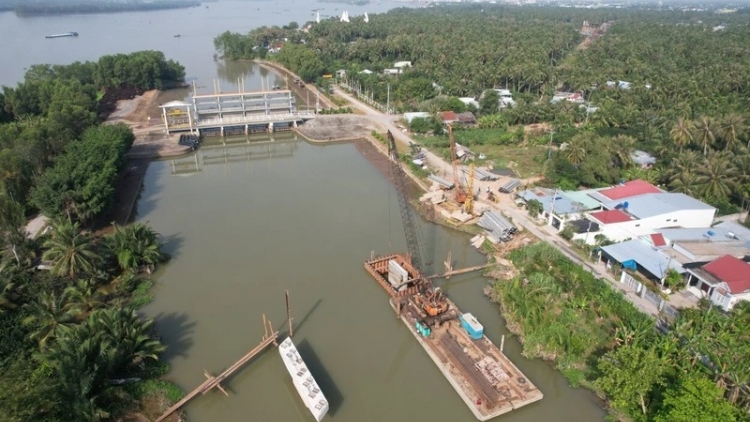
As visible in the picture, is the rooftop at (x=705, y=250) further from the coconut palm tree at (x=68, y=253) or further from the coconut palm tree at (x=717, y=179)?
the coconut palm tree at (x=68, y=253)

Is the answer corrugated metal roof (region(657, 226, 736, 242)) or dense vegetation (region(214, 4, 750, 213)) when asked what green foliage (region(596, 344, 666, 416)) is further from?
dense vegetation (region(214, 4, 750, 213))

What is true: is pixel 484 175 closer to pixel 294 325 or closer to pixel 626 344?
pixel 626 344

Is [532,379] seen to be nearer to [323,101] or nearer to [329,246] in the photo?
[329,246]

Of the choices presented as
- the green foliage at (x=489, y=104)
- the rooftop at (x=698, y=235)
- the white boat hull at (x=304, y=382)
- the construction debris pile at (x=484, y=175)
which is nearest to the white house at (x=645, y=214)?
the rooftop at (x=698, y=235)

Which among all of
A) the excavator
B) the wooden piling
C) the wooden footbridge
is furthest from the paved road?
the wooden piling

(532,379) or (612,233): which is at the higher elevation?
Answer: (612,233)

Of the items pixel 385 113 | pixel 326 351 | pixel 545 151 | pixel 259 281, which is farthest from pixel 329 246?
pixel 385 113
